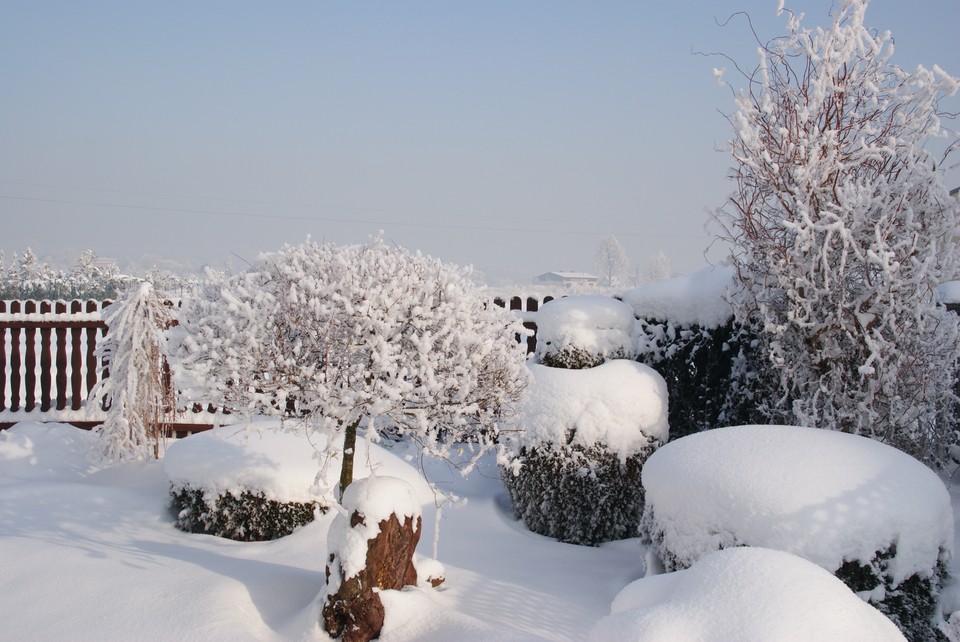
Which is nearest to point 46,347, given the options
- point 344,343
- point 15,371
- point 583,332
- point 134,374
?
point 15,371

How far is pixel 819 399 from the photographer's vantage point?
5.64 metres

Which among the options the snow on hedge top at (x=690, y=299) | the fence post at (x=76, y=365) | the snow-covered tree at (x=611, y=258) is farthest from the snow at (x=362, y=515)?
the snow-covered tree at (x=611, y=258)

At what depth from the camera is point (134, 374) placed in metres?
7.00

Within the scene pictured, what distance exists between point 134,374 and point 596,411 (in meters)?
4.44

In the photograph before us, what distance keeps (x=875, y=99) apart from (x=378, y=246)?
411 centimetres

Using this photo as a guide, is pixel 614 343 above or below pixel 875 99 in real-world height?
below

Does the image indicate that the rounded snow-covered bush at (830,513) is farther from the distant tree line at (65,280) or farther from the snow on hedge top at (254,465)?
the distant tree line at (65,280)

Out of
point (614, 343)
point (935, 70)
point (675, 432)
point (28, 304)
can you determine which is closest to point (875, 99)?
point (935, 70)

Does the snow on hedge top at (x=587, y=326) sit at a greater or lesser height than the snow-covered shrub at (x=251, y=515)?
greater

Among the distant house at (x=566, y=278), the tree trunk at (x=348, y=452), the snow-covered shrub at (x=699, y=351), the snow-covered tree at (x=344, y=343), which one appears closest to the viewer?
the snow-covered tree at (x=344, y=343)

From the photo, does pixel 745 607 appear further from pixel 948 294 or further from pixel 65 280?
pixel 65 280

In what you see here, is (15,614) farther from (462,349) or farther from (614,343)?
(614,343)

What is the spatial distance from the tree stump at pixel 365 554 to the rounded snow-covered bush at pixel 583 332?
243cm

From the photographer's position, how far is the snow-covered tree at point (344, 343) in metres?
3.73
